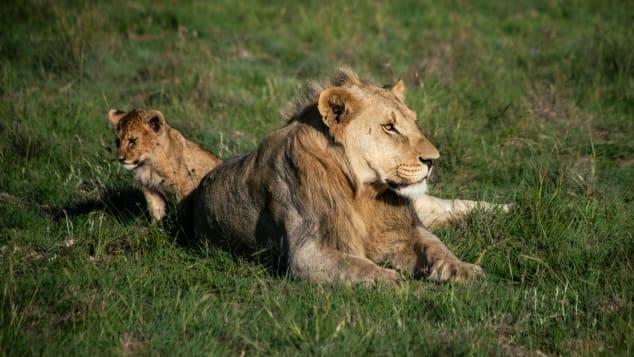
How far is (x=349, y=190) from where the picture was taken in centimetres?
488

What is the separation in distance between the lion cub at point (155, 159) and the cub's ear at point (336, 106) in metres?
2.01

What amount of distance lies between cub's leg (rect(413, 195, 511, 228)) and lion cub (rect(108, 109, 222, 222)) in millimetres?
1758

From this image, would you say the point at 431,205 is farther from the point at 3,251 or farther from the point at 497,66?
the point at 497,66

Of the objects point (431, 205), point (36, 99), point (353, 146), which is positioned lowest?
point (36, 99)

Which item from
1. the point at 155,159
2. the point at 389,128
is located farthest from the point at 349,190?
the point at 155,159

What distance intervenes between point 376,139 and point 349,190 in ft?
1.10

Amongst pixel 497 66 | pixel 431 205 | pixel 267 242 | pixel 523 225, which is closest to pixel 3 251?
pixel 267 242

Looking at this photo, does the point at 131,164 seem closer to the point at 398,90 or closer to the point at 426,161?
the point at 398,90

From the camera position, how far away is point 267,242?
204 inches

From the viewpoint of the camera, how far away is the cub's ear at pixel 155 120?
6531 mm

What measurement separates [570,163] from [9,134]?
15.9 ft

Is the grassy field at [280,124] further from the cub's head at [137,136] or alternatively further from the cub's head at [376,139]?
the cub's head at [376,139]

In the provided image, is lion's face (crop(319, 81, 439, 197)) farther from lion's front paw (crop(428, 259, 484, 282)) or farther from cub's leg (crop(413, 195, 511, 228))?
cub's leg (crop(413, 195, 511, 228))

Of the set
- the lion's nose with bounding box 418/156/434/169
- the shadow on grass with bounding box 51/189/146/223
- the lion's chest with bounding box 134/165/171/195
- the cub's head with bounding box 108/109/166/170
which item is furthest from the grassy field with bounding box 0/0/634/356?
the lion's nose with bounding box 418/156/434/169
